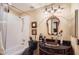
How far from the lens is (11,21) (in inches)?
45.7

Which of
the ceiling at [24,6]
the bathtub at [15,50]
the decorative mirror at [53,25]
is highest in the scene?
the ceiling at [24,6]

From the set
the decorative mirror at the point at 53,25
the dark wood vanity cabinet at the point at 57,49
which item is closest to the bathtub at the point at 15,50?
the dark wood vanity cabinet at the point at 57,49

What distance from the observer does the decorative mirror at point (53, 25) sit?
1140 mm

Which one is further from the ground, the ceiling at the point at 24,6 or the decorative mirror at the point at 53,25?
the ceiling at the point at 24,6

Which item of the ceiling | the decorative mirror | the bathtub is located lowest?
the bathtub

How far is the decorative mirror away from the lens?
3.74ft

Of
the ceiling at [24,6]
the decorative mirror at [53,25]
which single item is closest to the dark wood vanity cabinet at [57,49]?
the decorative mirror at [53,25]

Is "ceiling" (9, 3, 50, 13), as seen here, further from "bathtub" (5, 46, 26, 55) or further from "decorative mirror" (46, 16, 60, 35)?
"bathtub" (5, 46, 26, 55)

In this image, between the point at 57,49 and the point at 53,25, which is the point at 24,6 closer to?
the point at 53,25

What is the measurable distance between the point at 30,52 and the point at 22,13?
1.22 ft

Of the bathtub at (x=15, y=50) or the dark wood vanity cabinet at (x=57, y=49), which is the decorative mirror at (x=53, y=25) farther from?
the bathtub at (x=15, y=50)

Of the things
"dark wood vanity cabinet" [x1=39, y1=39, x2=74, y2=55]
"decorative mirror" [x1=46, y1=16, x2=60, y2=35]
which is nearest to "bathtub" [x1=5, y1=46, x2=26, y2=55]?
"dark wood vanity cabinet" [x1=39, y1=39, x2=74, y2=55]

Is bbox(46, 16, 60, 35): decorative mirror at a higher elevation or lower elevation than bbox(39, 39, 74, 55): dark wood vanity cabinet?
higher

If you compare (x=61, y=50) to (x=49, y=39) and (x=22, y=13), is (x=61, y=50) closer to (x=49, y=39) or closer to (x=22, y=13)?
(x=49, y=39)
